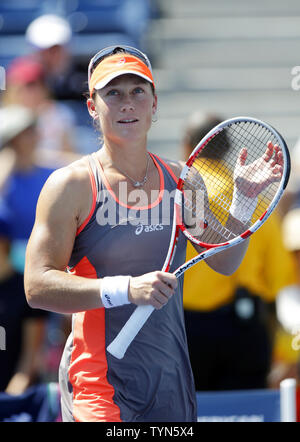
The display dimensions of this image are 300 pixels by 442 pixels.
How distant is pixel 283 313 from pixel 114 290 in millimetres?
2322

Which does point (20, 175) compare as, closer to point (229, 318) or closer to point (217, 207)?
point (229, 318)

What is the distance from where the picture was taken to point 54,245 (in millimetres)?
2809

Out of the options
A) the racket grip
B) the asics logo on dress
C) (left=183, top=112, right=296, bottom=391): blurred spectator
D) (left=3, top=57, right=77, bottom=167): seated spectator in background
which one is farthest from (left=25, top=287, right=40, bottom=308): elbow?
(left=3, top=57, right=77, bottom=167): seated spectator in background

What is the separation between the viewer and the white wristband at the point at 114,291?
107 inches

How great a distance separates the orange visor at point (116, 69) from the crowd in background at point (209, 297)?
1479mm

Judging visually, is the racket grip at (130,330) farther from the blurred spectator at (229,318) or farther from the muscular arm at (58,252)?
the blurred spectator at (229,318)

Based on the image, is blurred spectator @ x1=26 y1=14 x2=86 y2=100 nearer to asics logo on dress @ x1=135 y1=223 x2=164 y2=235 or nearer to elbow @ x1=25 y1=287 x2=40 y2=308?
asics logo on dress @ x1=135 y1=223 x2=164 y2=235

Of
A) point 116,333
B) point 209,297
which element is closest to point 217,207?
point 116,333

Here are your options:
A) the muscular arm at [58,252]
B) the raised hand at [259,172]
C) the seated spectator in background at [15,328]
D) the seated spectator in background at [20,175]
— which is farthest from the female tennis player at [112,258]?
the seated spectator in background at [20,175]

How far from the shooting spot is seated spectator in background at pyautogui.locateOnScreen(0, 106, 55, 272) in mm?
5047

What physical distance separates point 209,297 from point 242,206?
64.1 inches

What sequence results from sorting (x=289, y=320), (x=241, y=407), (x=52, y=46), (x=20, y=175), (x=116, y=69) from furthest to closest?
(x=52, y=46), (x=20, y=175), (x=289, y=320), (x=241, y=407), (x=116, y=69)

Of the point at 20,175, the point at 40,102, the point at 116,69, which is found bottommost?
the point at 116,69

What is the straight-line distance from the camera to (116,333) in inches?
114
